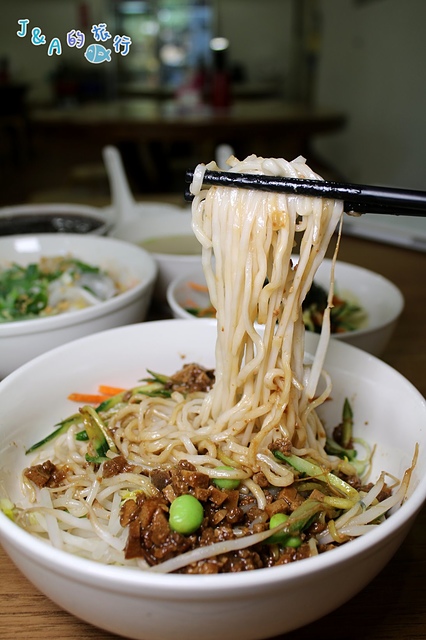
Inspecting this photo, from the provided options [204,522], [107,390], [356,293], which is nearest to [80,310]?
[107,390]

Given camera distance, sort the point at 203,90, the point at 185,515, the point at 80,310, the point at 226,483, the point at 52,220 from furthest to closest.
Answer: the point at 203,90
the point at 52,220
the point at 80,310
the point at 226,483
the point at 185,515

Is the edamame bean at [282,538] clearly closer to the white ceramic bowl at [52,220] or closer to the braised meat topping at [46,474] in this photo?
the braised meat topping at [46,474]

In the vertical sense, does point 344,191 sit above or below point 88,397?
above

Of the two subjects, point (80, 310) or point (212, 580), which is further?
point (80, 310)

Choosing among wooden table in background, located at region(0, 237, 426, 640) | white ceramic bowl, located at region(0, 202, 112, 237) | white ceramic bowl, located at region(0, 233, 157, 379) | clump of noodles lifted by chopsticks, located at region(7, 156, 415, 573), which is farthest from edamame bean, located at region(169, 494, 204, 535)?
white ceramic bowl, located at region(0, 202, 112, 237)

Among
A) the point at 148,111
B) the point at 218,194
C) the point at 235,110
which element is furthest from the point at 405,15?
the point at 218,194

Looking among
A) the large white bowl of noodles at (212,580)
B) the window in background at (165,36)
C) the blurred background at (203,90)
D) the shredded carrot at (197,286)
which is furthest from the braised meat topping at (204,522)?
the window in background at (165,36)

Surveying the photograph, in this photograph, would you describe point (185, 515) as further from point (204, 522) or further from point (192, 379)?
point (192, 379)
